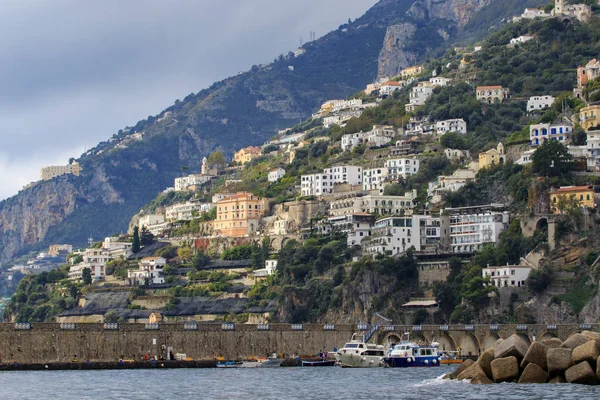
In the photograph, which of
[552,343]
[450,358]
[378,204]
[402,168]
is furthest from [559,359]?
[402,168]

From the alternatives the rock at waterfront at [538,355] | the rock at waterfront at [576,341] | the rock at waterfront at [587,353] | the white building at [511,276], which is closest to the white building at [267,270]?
the white building at [511,276]

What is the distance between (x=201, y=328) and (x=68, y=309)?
56238mm

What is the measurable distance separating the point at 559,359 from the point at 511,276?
52.1 m

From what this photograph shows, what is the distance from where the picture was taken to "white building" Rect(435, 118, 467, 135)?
523 ft

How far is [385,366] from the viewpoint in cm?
9544

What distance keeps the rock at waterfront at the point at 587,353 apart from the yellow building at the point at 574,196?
5709cm

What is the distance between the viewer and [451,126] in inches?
6329

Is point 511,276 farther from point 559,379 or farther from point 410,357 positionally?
point 559,379

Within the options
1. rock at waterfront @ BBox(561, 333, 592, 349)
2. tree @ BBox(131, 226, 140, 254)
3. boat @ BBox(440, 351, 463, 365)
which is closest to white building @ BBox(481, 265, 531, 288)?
boat @ BBox(440, 351, 463, 365)

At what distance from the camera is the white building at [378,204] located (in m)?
147

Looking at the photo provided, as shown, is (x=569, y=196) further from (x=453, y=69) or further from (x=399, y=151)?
(x=453, y=69)

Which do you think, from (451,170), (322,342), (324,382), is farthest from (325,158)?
(324,382)

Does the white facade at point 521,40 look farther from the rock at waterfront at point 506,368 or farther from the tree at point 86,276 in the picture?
the rock at waterfront at point 506,368

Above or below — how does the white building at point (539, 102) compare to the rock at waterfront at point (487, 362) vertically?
above
